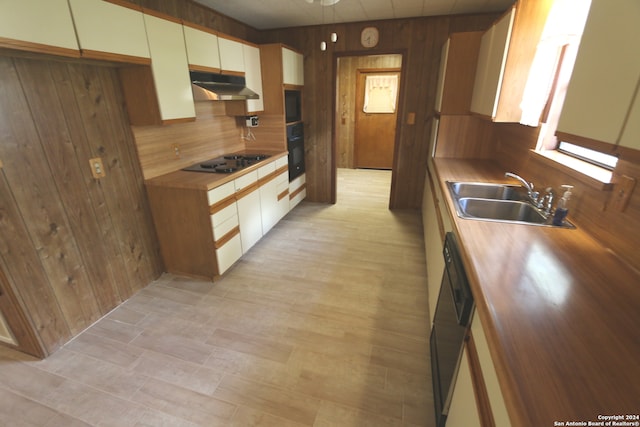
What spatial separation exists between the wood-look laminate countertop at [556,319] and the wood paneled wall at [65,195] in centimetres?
241

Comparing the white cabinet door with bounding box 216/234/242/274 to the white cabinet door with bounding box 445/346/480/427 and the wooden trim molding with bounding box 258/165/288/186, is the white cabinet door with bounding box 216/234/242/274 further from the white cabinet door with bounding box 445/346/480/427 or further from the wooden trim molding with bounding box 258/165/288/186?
the white cabinet door with bounding box 445/346/480/427

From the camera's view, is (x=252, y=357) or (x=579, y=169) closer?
(x=579, y=169)

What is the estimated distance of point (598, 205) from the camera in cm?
135

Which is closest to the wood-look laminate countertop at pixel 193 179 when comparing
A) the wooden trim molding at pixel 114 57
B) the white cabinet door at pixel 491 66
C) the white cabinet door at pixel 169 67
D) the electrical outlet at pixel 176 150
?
the electrical outlet at pixel 176 150

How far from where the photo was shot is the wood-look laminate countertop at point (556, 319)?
2.09 ft

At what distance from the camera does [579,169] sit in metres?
1.50

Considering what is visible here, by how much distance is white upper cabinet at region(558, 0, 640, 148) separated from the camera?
86 cm

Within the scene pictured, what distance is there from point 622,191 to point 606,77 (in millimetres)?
541

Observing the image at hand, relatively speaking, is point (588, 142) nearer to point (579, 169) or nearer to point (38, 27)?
point (579, 169)

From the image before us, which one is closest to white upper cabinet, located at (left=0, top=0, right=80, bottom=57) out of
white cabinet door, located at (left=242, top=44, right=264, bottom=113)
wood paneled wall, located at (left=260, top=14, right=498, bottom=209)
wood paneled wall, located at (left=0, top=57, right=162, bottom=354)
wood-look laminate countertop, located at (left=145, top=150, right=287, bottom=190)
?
wood paneled wall, located at (left=0, top=57, right=162, bottom=354)

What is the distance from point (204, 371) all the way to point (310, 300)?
914 millimetres

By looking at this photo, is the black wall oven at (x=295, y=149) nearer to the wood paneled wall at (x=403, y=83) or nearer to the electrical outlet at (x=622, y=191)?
the wood paneled wall at (x=403, y=83)

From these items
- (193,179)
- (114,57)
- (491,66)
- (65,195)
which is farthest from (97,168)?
(491,66)

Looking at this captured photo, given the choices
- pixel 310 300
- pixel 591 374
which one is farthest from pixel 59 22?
pixel 591 374
